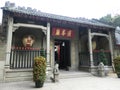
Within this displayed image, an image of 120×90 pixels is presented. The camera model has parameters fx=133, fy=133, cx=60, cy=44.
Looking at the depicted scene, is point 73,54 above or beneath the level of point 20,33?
beneath

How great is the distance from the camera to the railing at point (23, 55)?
7.58 meters

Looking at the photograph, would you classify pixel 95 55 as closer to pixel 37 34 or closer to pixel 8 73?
pixel 37 34

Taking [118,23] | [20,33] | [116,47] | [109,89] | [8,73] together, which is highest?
[118,23]

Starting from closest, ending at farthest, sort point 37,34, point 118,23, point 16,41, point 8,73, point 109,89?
point 109,89, point 8,73, point 16,41, point 37,34, point 118,23

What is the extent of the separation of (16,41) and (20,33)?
57 centimetres

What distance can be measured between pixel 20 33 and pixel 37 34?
116cm

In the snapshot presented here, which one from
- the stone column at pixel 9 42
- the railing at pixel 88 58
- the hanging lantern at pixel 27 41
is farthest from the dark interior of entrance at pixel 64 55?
the stone column at pixel 9 42

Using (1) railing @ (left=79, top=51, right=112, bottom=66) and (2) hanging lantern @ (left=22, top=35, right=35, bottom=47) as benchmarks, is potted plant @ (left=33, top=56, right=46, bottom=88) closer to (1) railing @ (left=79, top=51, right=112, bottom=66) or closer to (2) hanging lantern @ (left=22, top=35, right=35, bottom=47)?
(2) hanging lantern @ (left=22, top=35, right=35, bottom=47)

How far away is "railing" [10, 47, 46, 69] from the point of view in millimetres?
7582

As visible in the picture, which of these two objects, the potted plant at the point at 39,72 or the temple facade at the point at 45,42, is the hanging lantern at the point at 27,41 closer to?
the temple facade at the point at 45,42

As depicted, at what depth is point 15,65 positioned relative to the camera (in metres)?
7.53

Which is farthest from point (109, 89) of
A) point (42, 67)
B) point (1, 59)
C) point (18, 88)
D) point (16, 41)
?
point (16, 41)

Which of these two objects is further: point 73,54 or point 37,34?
point 73,54

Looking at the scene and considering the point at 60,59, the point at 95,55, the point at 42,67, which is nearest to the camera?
the point at 42,67
